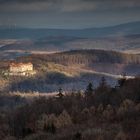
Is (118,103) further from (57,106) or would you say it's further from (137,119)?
(137,119)

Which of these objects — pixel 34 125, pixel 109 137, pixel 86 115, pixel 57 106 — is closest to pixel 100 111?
pixel 86 115

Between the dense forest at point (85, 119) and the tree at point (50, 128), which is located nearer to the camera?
the dense forest at point (85, 119)

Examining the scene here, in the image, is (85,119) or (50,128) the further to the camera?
(85,119)

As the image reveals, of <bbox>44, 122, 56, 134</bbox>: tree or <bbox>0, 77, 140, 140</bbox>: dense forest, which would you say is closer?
<bbox>0, 77, 140, 140</bbox>: dense forest

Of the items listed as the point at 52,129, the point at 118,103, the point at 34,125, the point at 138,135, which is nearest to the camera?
the point at 138,135

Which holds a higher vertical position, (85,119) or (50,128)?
(85,119)

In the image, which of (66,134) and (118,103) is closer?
(66,134)

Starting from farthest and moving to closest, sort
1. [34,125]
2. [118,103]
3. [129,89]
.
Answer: [129,89]
[118,103]
[34,125]

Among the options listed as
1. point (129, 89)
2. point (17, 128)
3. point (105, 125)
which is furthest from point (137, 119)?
point (129, 89)
